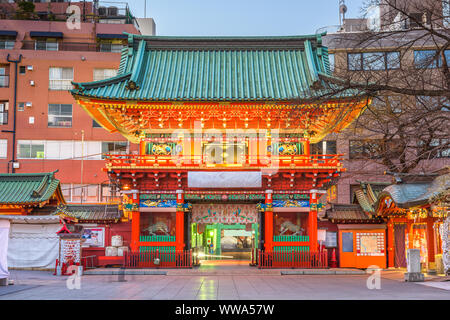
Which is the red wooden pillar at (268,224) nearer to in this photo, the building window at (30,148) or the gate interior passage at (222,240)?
the gate interior passage at (222,240)

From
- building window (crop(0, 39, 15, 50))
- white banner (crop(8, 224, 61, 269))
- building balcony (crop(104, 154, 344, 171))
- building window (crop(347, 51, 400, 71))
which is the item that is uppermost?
building window (crop(0, 39, 15, 50))

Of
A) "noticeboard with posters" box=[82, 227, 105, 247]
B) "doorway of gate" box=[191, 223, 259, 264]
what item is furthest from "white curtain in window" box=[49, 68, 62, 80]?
"noticeboard with posters" box=[82, 227, 105, 247]

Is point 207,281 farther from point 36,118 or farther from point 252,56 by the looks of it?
point 36,118

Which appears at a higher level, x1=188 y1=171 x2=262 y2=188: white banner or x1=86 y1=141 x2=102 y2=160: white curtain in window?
x1=86 y1=141 x2=102 y2=160: white curtain in window

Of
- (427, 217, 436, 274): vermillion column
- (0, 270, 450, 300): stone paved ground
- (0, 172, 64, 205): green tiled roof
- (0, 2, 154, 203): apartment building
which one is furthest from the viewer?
(0, 2, 154, 203): apartment building

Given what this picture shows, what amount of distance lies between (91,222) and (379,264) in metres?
17.1

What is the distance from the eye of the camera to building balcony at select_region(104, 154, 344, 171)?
26.4 m

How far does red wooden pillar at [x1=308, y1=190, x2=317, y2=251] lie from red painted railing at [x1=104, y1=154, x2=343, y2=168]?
1857 millimetres

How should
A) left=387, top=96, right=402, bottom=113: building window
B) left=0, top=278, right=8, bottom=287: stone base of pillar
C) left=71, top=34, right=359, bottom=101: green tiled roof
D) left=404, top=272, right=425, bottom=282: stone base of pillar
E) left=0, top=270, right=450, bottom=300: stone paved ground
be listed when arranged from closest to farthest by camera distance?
1. left=0, top=270, right=450, bottom=300: stone paved ground
2. left=0, top=278, right=8, bottom=287: stone base of pillar
3. left=404, top=272, right=425, bottom=282: stone base of pillar
4. left=71, top=34, right=359, bottom=101: green tiled roof
5. left=387, top=96, right=402, bottom=113: building window

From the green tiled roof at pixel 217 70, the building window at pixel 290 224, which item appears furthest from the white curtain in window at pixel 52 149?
the building window at pixel 290 224

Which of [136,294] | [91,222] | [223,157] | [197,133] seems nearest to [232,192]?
[223,157]

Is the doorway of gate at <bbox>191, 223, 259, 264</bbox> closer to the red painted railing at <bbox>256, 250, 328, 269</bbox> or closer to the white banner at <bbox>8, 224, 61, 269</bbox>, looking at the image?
the red painted railing at <bbox>256, 250, 328, 269</bbox>

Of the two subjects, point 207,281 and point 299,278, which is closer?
point 207,281

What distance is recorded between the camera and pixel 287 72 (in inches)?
1161
